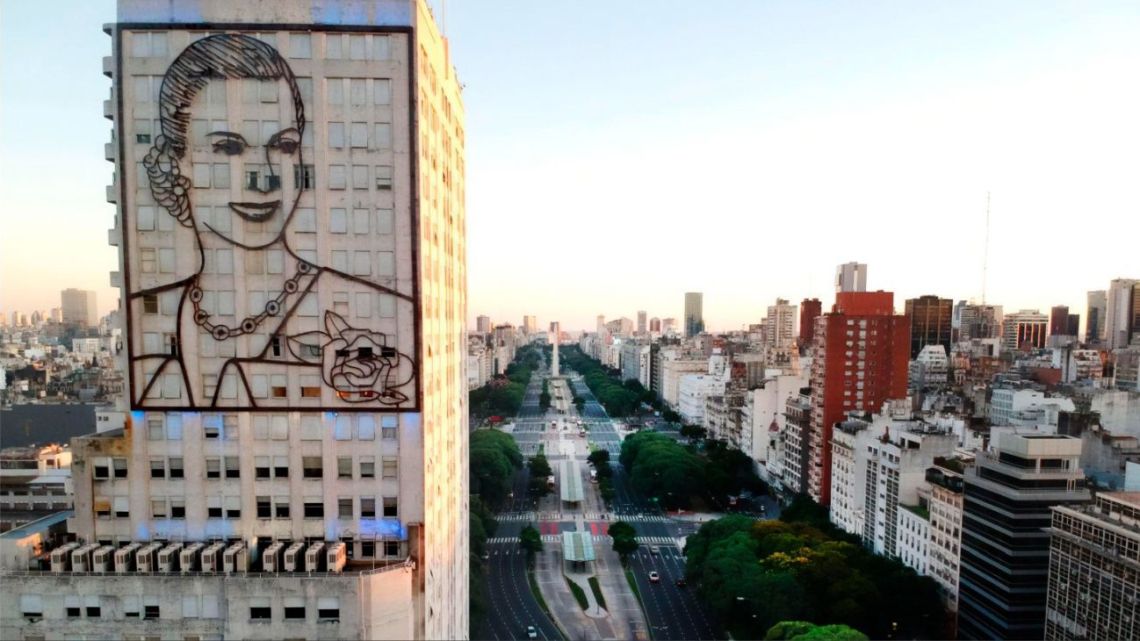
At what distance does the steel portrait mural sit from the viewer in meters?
24.7

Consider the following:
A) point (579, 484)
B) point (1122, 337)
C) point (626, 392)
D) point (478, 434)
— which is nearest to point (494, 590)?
point (579, 484)

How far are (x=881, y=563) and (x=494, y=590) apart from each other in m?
36.9

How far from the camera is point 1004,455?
51.7 metres

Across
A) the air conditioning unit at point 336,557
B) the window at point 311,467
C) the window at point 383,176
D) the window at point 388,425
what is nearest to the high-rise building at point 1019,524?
the window at point 388,425

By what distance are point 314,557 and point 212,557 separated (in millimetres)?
3779

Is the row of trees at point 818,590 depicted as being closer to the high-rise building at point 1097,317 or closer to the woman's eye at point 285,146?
the woman's eye at point 285,146

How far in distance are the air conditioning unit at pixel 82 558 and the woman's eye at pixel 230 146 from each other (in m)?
15.9

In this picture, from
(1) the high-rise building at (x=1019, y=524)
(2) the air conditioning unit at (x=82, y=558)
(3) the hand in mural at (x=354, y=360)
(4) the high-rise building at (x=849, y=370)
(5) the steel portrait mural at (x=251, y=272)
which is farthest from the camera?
(4) the high-rise building at (x=849, y=370)

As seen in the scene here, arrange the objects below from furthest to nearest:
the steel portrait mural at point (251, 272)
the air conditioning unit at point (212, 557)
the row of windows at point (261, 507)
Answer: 1. the row of windows at point (261, 507)
2. the steel portrait mural at point (251, 272)
3. the air conditioning unit at point (212, 557)

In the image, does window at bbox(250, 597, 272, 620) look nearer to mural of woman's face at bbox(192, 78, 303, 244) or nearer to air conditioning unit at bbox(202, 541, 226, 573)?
air conditioning unit at bbox(202, 541, 226, 573)

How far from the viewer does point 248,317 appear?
25.3 metres

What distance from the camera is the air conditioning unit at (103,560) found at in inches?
969

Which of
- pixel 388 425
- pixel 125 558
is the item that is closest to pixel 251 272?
pixel 388 425

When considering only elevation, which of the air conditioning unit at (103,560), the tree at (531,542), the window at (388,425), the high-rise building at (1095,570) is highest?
the window at (388,425)
